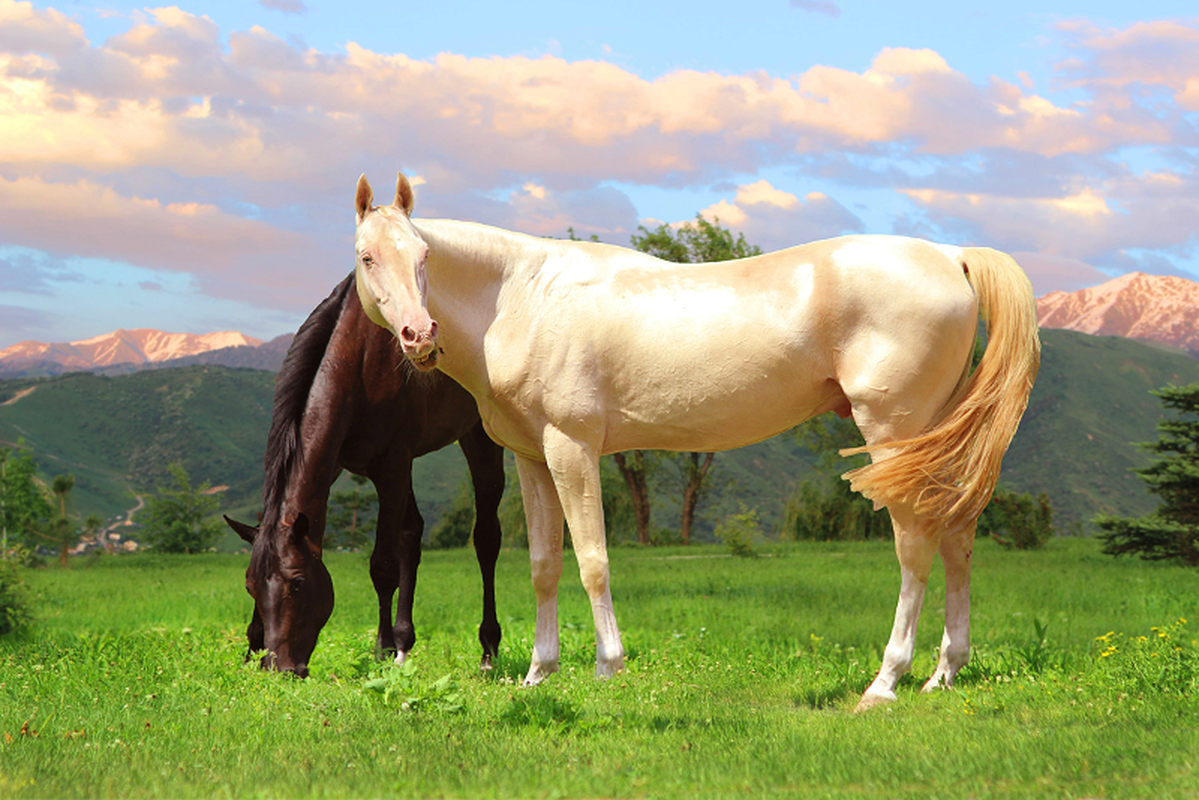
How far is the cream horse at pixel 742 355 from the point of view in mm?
5340

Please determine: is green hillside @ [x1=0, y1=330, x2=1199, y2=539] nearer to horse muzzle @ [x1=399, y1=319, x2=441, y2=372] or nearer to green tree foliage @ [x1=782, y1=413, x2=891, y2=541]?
green tree foliage @ [x1=782, y1=413, x2=891, y2=541]

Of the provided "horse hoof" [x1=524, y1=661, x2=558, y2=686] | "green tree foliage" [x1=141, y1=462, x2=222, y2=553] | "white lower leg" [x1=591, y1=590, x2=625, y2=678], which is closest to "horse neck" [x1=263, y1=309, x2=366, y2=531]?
"horse hoof" [x1=524, y1=661, x2=558, y2=686]

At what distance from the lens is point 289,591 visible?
605 cm

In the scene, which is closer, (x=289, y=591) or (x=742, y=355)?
(x=742, y=355)

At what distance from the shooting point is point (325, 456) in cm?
648

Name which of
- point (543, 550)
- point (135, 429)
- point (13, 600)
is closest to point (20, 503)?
point (13, 600)

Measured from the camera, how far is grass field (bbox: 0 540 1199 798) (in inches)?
146

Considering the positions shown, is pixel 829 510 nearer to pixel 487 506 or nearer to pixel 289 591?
pixel 487 506

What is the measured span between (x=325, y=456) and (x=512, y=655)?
7.38 ft

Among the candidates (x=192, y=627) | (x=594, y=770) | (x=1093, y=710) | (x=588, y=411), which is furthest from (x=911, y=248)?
(x=192, y=627)

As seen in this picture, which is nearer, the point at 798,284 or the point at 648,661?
the point at 798,284

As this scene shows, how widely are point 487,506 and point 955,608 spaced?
150 inches

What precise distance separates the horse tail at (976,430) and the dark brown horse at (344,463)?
11.2ft

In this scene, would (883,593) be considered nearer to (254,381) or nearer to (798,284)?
(798,284)
